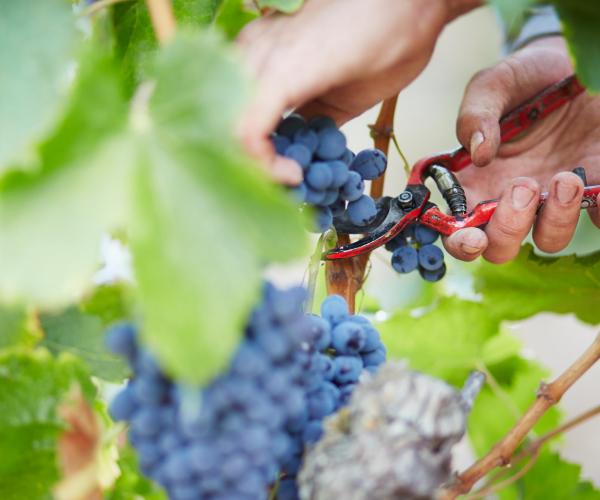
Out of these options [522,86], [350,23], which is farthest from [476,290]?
[350,23]

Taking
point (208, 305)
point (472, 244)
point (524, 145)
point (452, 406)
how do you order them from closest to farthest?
point (208, 305) → point (452, 406) → point (472, 244) → point (524, 145)

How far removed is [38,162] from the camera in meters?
0.33

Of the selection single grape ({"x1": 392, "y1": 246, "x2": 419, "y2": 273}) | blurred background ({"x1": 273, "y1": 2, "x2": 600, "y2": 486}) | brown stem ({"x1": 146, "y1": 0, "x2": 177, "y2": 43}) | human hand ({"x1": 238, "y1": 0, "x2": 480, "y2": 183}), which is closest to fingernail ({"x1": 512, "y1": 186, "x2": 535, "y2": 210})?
single grape ({"x1": 392, "y1": 246, "x2": 419, "y2": 273})

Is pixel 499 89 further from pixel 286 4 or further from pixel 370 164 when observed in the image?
pixel 286 4

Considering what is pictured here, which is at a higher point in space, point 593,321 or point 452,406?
point 593,321

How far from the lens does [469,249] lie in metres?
0.71

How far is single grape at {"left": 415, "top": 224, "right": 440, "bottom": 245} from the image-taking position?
2.40 feet

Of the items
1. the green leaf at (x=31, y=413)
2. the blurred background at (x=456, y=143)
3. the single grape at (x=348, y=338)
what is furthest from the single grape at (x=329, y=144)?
the blurred background at (x=456, y=143)

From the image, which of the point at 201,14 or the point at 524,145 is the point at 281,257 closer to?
the point at 201,14

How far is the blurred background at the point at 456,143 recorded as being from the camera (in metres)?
1.87

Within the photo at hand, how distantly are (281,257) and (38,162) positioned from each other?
0.11 meters

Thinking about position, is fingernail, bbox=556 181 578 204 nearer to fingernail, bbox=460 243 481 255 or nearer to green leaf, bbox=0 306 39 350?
fingernail, bbox=460 243 481 255

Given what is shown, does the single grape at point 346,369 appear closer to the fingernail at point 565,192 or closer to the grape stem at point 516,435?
the grape stem at point 516,435

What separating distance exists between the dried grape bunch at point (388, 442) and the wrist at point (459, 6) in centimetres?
25
